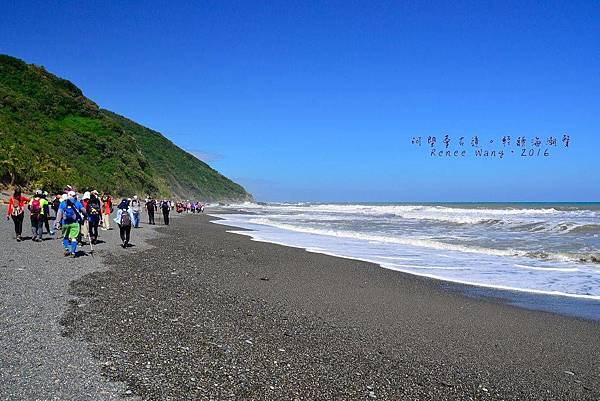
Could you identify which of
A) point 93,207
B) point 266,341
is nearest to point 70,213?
point 93,207

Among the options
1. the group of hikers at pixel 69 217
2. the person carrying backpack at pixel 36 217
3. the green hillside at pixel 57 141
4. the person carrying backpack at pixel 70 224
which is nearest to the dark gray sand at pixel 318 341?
the person carrying backpack at pixel 70 224

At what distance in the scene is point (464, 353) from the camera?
582 centimetres

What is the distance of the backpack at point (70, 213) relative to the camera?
11.4 metres

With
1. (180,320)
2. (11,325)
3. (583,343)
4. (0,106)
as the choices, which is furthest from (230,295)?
(0,106)

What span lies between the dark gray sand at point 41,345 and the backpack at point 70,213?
75.3 inches

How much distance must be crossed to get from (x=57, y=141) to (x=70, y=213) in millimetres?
41541

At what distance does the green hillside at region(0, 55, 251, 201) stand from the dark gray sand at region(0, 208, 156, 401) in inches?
998

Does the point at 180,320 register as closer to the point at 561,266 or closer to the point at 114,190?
the point at 561,266

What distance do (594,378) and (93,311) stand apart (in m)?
6.29

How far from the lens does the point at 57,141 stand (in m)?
47.6

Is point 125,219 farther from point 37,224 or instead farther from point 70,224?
point 70,224

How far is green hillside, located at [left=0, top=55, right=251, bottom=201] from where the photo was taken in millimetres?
33844

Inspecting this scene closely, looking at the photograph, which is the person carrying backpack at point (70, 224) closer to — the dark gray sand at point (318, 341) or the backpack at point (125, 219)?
the dark gray sand at point (318, 341)

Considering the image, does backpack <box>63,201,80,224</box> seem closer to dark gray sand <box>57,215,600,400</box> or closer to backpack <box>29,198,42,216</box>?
dark gray sand <box>57,215,600,400</box>
